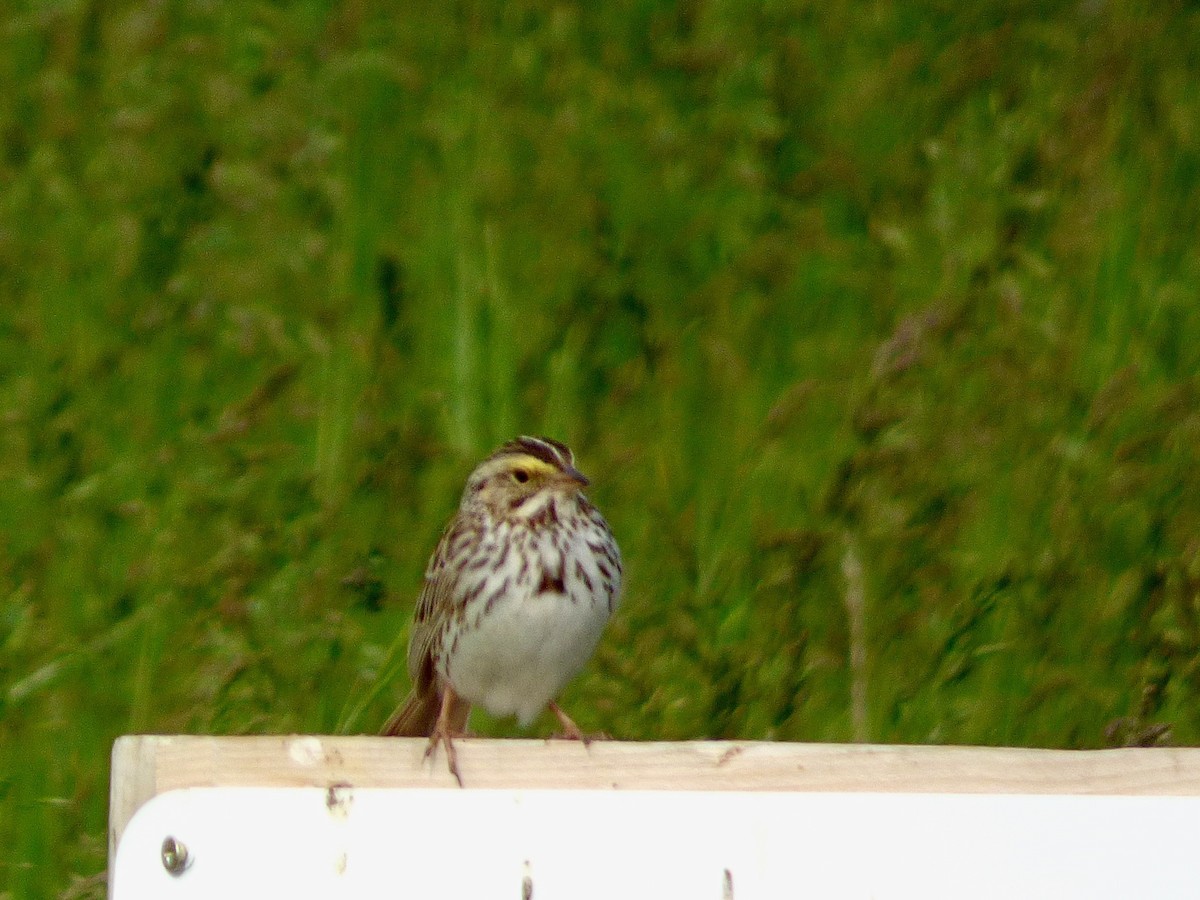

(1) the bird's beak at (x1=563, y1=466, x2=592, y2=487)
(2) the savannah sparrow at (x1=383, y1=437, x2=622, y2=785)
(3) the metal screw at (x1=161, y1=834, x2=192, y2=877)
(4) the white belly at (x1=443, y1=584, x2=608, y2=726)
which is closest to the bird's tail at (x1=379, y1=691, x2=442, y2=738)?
(2) the savannah sparrow at (x1=383, y1=437, x2=622, y2=785)

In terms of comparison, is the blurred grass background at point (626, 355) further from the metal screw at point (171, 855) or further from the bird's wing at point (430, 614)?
the metal screw at point (171, 855)

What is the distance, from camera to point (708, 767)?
3.06 metres

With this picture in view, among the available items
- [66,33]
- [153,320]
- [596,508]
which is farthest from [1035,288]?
[66,33]

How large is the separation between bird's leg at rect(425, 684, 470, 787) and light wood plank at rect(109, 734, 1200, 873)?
0.01 meters

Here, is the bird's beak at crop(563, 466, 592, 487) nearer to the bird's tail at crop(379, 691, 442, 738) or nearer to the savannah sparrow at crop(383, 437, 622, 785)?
the savannah sparrow at crop(383, 437, 622, 785)

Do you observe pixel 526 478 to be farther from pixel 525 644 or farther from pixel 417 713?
pixel 417 713

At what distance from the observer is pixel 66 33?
5211mm

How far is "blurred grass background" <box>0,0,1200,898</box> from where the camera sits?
446 cm

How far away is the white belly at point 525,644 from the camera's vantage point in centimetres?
413

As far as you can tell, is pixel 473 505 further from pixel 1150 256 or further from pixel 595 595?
pixel 1150 256

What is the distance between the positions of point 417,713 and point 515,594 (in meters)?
0.38

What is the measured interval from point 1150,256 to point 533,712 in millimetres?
1930

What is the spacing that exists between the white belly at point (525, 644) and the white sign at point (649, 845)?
1.23m

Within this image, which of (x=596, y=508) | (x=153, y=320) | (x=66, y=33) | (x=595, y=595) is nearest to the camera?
(x=595, y=595)
